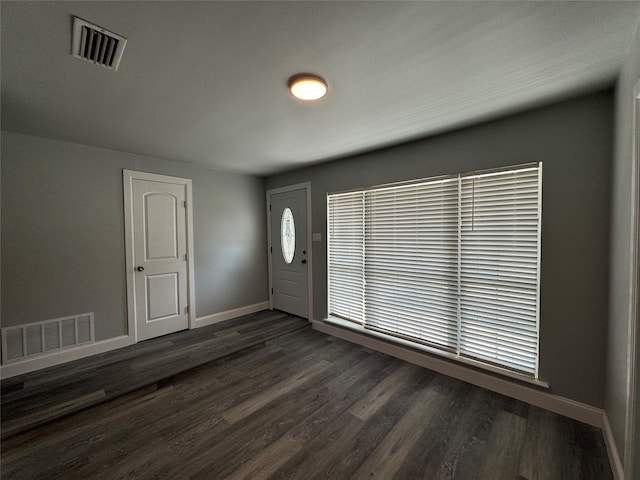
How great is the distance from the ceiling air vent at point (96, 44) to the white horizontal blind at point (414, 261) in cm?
255

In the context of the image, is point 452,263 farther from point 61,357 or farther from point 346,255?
point 61,357

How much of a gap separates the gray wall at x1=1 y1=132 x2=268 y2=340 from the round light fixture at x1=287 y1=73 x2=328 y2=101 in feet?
8.68

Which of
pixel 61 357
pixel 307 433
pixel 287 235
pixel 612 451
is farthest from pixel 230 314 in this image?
pixel 612 451

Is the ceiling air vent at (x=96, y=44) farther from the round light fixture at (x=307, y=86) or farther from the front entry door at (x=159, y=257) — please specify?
the front entry door at (x=159, y=257)

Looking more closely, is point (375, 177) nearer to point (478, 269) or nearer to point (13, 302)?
point (478, 269)

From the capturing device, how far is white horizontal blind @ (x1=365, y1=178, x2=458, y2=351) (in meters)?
2.53

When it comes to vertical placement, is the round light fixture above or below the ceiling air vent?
below

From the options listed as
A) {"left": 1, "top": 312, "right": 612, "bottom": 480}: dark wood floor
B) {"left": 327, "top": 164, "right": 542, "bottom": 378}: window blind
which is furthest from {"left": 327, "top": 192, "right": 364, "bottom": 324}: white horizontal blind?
{"left": 1, "top": 312, "right": 612, "bottom": 480}: dark wood floor

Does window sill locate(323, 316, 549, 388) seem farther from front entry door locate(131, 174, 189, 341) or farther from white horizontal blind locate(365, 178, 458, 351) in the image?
front entry door locate(131, 174, 189, 341)

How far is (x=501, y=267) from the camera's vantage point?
220cm

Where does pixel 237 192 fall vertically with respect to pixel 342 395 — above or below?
above

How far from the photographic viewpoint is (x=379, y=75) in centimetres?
162

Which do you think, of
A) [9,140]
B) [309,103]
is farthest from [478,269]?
[9,140]

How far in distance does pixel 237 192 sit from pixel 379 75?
10.4ft
